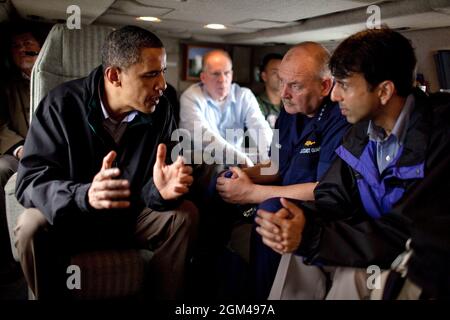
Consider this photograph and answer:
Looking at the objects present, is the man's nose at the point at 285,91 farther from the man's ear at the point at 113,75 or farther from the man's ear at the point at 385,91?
the man's ear at the point at 113,75

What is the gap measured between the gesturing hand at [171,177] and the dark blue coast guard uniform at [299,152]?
256 mm

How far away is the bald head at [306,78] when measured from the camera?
64.0 inches

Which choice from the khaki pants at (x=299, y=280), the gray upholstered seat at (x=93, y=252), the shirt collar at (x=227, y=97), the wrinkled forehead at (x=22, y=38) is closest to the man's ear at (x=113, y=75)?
the gray upholstered seat at (x=93, y=252)

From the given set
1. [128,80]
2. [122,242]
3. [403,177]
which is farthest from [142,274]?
[403,177]

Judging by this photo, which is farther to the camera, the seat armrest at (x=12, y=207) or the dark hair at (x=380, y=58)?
the seat armrest at (x=12, y=207)

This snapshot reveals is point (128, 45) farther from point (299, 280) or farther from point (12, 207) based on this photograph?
point (299, 280)

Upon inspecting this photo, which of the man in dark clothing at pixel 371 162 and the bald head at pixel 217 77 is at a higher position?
the bald head at pixel 217 77

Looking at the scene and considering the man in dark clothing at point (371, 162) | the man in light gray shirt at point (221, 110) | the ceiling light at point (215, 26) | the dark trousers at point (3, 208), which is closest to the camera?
the man in dark clothing at point (371, 162)

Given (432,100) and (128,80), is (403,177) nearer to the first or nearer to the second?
(432,100)

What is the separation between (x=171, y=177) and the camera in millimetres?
1391

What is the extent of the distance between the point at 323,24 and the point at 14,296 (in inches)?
76.0

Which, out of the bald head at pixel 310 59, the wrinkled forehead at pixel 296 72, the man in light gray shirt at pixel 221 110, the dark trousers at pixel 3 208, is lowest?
the dark trousers at pixel 3 208

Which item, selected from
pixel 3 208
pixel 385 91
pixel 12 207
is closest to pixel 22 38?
pixel 3 208

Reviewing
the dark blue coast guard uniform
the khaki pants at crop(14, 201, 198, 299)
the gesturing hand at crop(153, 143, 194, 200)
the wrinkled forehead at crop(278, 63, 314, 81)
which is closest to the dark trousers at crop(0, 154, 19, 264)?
the khaki pants at crop(14, 201, 198, 299)
